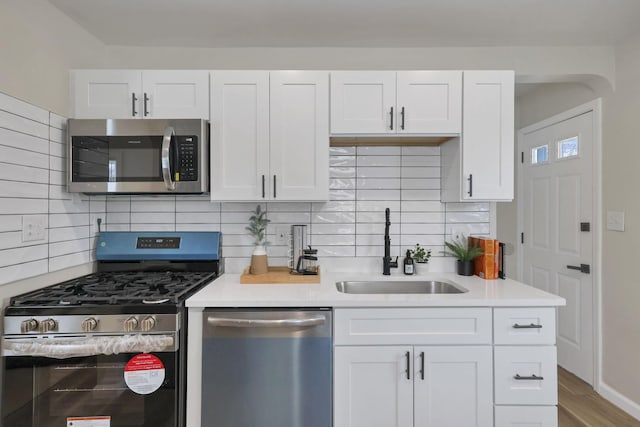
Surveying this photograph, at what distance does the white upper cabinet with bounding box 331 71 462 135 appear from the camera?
6.52 feet

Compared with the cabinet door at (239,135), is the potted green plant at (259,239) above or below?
below

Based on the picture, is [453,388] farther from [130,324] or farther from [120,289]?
[120,289]

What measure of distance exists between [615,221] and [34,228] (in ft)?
11.6

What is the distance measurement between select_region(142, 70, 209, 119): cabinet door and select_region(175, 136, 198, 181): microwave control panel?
6.6 inches

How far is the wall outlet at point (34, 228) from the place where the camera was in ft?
5.50

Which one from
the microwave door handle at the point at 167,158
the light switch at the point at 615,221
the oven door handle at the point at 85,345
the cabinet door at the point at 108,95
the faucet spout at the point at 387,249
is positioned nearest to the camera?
the oven door handle at the point at 85,345

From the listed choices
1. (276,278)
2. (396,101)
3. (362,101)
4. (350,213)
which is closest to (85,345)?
(276,278)

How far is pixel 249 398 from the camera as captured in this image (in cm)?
162

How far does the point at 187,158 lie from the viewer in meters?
1.94

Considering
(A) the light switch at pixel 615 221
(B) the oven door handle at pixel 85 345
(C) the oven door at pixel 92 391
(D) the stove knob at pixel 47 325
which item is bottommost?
(C) the oven door at pixel 92 391

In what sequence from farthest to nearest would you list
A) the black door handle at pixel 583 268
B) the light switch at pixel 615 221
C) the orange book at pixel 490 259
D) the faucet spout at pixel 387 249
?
the black door handle at pixel 583 268, the light switch at pixel 615 221, the faucet spout at pixel 387 249, the orange book at pixel 490 259

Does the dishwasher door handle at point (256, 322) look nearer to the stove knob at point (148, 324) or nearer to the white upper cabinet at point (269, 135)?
the stove knob at point (148, 324)

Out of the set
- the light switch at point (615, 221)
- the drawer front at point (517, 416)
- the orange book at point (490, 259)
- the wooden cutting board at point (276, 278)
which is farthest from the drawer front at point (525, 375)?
the light switch at point (615, 221)

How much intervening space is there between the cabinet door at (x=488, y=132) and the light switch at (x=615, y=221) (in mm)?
991
